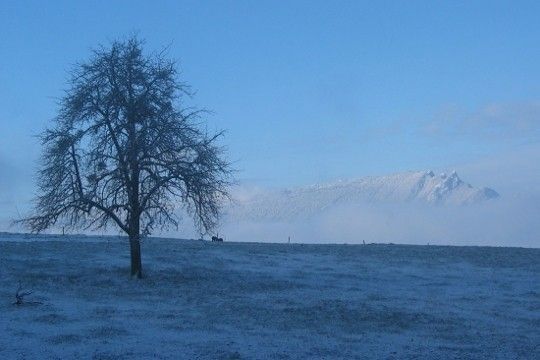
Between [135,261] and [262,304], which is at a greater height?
[135,261]

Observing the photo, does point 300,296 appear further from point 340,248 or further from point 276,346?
point 340,248

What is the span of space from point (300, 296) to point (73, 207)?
8.35 m

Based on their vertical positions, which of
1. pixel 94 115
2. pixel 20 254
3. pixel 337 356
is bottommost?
pixel 337 356

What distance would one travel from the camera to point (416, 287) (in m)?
31.3

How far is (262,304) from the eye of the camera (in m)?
25.8

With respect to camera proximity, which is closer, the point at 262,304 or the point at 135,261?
the point at 262,304

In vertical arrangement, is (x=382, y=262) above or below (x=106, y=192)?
below

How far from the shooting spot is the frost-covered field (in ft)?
62.7

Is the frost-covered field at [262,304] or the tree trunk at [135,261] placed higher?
the tree trunk at [135,261]

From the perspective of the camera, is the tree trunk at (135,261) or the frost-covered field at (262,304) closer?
the frost-covered field at (262,304)

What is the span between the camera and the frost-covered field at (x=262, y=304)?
1912 cm

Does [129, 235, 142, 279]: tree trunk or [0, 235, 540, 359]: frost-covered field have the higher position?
[129, 235, 142, 279]: tree trunk

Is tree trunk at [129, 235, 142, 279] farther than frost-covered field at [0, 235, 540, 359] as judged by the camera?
Yes

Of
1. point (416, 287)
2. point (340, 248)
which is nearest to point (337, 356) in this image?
point (416, 287)
